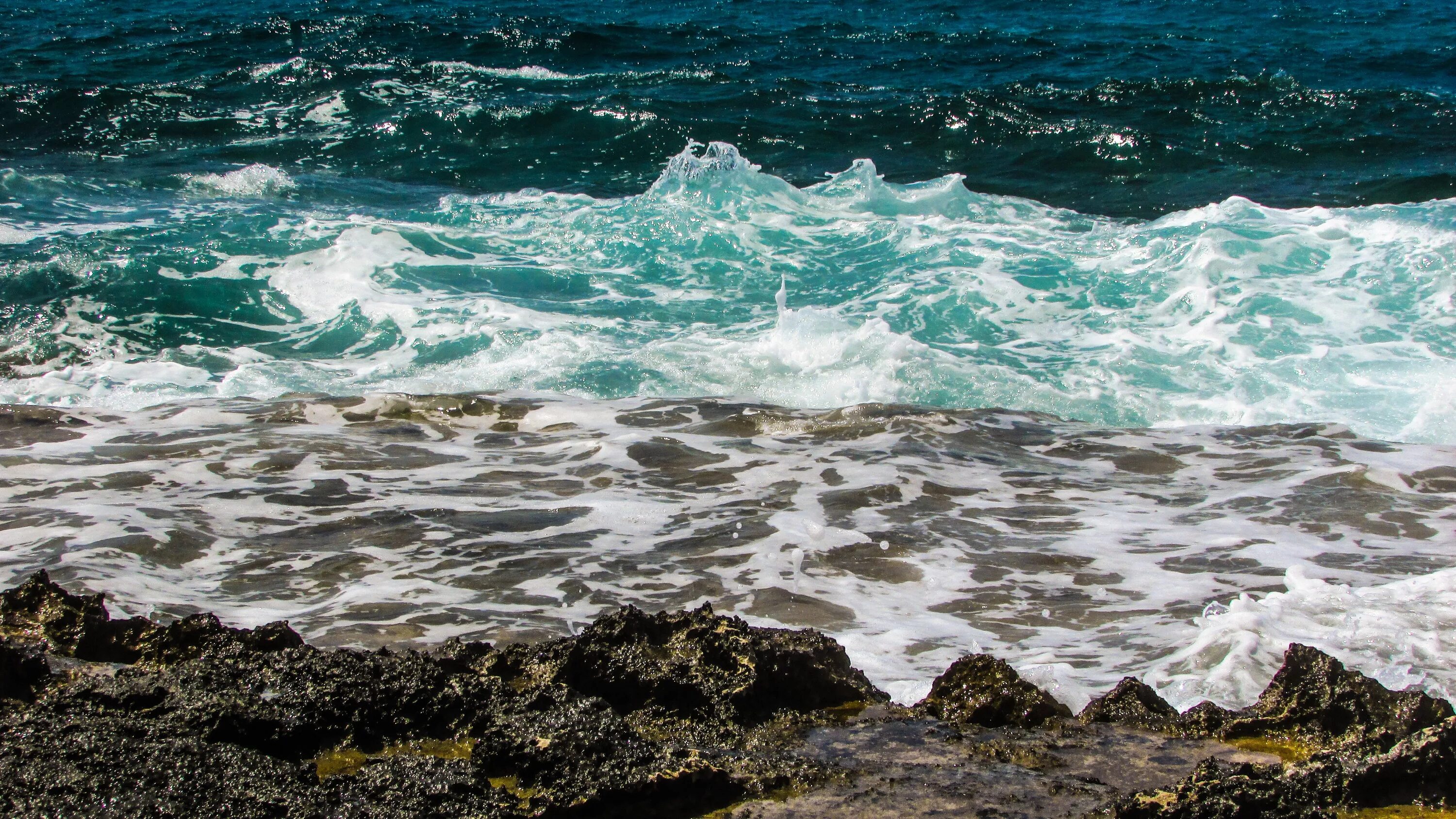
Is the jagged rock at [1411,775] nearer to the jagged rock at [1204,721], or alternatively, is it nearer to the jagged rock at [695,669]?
the jagged rock at [1204,721]

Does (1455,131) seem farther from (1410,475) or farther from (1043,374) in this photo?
(1410,475)

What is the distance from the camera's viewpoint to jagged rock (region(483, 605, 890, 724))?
9.79 feet

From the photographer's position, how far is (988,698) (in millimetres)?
3014

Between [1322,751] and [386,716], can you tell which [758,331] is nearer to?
[386,716]

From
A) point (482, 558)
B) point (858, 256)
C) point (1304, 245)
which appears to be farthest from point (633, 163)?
point (482, 558)

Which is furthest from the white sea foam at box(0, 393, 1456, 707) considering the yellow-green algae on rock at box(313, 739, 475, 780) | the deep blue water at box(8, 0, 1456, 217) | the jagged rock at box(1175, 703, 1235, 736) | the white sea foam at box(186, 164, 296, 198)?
the deep blue water at box(8, 0, 1456, 217)

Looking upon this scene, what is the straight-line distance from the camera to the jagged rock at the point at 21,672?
274 centimetres

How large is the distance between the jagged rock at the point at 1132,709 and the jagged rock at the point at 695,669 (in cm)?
55

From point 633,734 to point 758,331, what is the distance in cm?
763

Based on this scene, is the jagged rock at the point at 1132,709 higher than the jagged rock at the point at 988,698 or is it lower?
lower

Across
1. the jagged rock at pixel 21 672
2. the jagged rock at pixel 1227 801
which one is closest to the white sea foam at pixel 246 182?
the jagged rock at pixel 21 672

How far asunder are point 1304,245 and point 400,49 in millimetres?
15251

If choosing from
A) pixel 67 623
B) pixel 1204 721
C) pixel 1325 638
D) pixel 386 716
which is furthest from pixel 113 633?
pixel 1325 638

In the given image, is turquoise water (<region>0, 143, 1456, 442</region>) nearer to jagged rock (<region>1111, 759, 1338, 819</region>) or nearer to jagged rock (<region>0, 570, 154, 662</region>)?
jagged rock (<region>0, 570, 154, 662</region>)
